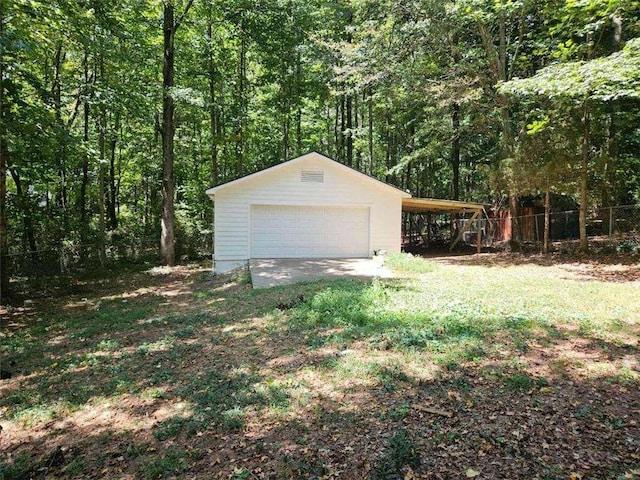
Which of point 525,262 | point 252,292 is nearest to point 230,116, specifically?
point 252,292

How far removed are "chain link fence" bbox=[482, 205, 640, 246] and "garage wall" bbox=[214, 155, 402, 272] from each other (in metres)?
5.16

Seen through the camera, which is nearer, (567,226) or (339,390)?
(339,390)

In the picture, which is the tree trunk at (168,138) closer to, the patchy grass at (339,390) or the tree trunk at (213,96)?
the tree trunk at (213,96)

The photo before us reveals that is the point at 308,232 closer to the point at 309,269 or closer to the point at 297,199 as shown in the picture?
the point at 297,199

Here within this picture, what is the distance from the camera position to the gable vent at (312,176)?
1318cm

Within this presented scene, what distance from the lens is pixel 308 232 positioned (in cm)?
1353

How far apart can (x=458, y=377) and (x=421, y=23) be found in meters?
12.5

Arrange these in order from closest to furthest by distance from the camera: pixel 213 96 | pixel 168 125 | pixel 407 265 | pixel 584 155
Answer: pixel 407 265 → pixel 584 155 → pixel 168 125 → pixel 213 96

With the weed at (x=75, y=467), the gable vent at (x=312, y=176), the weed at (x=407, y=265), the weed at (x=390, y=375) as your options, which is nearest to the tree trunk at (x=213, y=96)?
the gable vent at (x=312, y=176)

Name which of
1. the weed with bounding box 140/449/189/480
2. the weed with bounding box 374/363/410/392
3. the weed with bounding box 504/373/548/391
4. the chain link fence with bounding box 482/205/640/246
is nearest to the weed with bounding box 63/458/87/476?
the weed with bounding box 140/449/189/480

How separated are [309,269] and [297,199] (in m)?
3.07

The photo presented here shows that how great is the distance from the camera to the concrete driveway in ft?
32.1

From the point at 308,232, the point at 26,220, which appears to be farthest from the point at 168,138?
the point at 308,232

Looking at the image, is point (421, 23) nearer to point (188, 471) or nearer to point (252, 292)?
point (252, 292)
